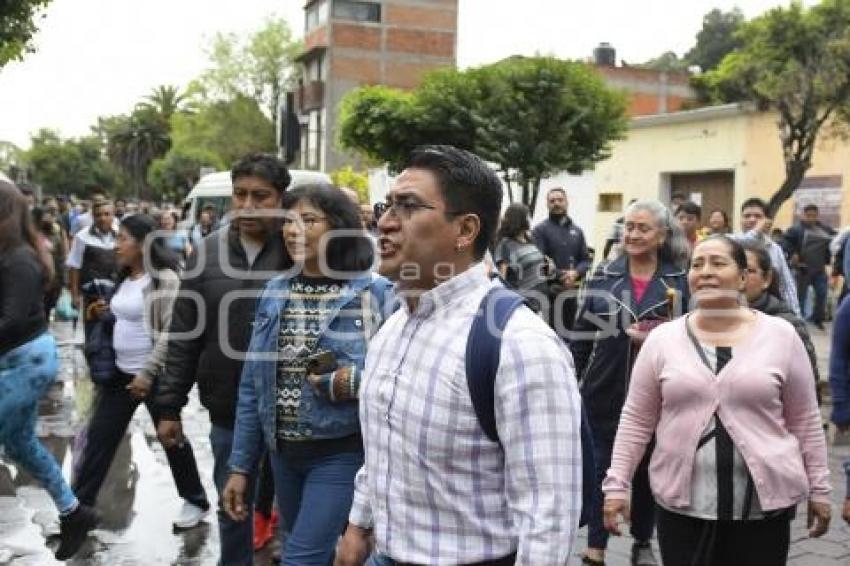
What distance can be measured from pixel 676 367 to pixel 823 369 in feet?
28.2

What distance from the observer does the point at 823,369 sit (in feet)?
36.4

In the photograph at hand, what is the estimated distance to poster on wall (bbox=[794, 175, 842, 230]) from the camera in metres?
19.9

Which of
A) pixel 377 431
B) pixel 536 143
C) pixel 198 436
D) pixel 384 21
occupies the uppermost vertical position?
pixel 384 21

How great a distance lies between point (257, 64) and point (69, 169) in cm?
2818

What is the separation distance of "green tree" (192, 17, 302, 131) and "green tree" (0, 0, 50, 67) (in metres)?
46.1

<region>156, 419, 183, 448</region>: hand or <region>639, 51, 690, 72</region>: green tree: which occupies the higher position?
<region>639, 51, 690, 72</region>: green tree

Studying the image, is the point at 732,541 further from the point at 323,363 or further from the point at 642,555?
the point at 642,555

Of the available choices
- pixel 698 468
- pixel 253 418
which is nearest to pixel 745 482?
pixel 698 468

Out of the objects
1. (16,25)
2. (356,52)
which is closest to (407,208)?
(16,25)

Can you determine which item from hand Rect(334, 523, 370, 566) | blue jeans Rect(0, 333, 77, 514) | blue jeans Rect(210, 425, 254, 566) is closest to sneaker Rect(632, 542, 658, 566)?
blue jeans Rect(210, 425, 254, 566)

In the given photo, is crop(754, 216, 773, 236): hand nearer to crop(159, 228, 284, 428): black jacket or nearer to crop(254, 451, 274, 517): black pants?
crop(254, 451, 274, 517): black pants

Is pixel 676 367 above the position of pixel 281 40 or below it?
below

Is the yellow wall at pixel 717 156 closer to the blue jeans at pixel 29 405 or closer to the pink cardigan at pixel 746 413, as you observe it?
the pink cardigan at pixel 746 413

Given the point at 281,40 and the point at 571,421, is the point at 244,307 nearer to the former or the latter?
the point at 571,421
